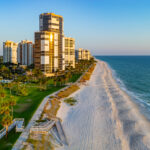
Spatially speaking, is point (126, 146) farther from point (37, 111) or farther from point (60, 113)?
point (37, 111)

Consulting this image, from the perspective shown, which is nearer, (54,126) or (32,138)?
(32,138)

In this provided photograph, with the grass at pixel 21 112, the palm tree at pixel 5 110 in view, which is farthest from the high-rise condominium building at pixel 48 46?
the palm tree at pixel 5 110

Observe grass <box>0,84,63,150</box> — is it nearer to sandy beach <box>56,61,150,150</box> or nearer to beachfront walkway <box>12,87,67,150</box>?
beachfront walkway <box>12,87,67,150</box>

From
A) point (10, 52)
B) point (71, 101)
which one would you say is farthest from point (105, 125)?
point (10, 52)

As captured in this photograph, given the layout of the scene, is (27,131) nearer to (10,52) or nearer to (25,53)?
(25,53)

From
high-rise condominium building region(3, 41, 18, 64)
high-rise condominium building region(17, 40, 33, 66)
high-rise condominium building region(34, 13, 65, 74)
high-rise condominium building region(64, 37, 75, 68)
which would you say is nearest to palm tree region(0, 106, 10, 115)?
high-rise condominium building region(34, 13, 65, 74)

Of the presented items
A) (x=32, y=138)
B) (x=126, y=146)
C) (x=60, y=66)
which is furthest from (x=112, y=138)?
(x=60, y=66)
